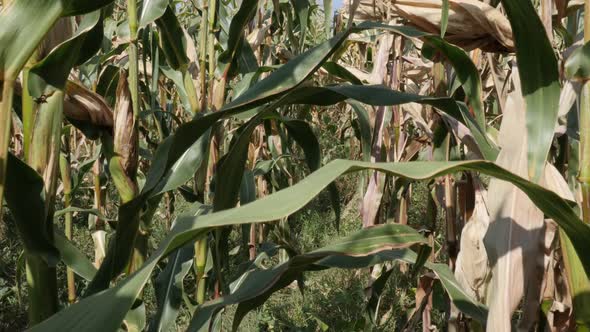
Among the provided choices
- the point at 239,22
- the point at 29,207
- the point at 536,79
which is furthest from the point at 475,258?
Result: the point at 29,207

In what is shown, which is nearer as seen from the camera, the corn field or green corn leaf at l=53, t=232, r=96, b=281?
the corn field

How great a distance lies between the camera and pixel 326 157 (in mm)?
4930

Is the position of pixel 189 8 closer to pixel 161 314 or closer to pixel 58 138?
pixel 161 314

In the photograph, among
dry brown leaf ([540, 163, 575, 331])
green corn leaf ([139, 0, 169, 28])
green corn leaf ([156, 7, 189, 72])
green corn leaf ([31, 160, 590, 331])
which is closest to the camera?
green corn leaf ([31, 160, 590, 331])

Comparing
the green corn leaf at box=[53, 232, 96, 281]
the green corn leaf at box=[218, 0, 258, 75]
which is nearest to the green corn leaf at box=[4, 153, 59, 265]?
the green corn leaf at box=[53, 232, 96, 281]

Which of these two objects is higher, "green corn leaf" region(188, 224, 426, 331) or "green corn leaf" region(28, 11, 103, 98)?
"green corn leaf" region(28, 11, 103, 98)

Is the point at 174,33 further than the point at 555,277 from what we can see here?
Yes

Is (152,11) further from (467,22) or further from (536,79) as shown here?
(536,79)

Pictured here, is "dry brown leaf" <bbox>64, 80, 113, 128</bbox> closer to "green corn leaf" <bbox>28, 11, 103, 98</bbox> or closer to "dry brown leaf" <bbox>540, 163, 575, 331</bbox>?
"green corn leaf" <bbox>28, 11, 103, 98</bbox>

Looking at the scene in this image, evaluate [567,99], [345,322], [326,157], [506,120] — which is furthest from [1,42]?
[326,157]

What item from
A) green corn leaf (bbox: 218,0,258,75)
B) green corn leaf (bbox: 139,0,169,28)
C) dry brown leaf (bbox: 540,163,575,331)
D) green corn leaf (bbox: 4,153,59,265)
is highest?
green corn leaf (bbox: 139,0,169,28)

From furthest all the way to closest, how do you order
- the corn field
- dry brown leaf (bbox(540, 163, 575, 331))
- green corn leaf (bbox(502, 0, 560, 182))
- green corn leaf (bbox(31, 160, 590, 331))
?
dry brown leaf (bbox(540, 163, 575, 331))
green corn leaf (bbox(502, 0, 560, 182))
the corn field
green corn leaf (bbox(31, 160, 590, 331))

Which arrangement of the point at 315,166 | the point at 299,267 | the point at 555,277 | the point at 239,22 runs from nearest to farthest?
the point at 299,267 → the point at 555,277 → the point at 239,22 → the point at 315,166

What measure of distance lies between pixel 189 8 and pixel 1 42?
3.29 metres
